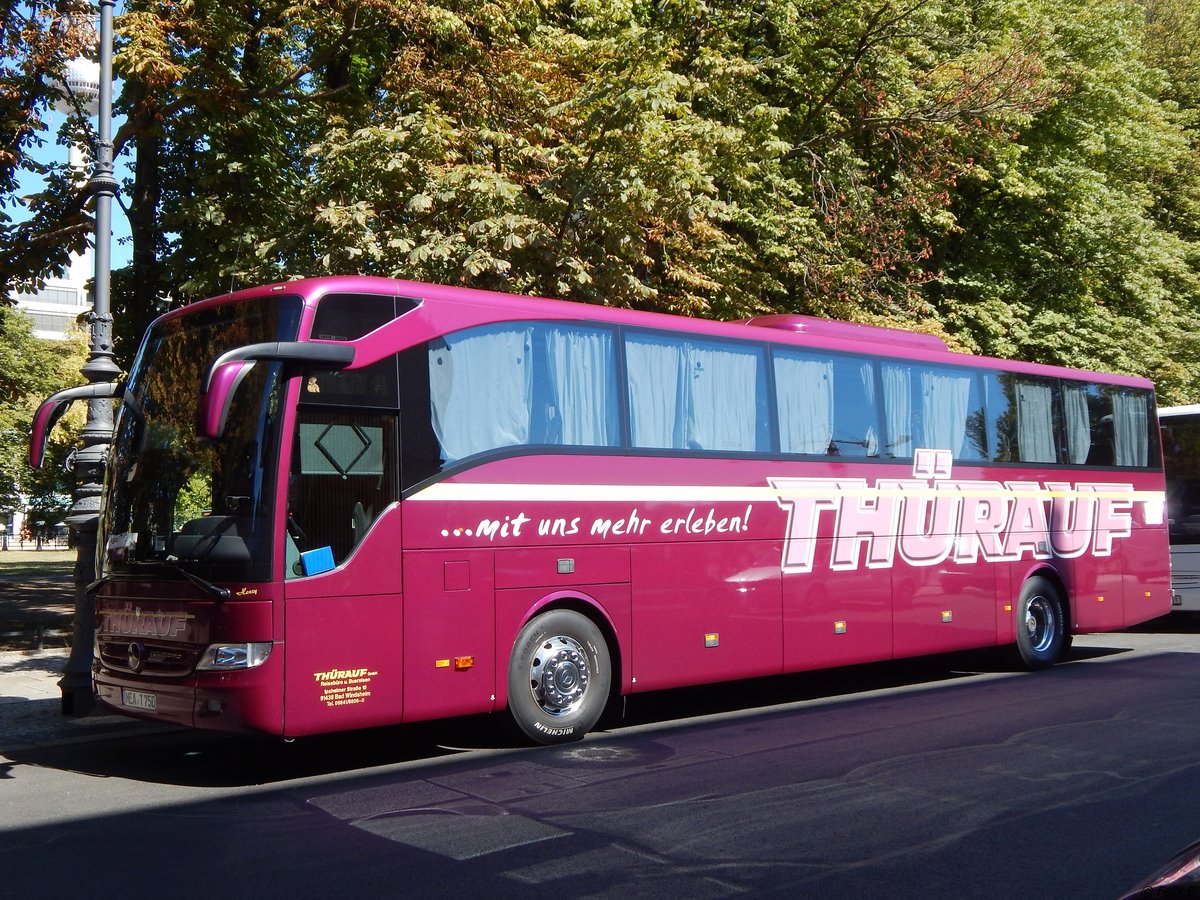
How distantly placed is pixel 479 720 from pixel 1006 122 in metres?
16.2

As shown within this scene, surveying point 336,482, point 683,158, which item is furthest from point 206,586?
point 683,158

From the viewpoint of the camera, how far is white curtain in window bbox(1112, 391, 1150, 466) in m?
15.3

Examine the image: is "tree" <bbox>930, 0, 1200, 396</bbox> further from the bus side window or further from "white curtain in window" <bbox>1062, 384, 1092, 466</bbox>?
the bus side window

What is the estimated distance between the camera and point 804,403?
11.4 meters

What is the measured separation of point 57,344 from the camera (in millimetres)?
66812

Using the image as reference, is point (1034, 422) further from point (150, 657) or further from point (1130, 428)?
point (150, 657)

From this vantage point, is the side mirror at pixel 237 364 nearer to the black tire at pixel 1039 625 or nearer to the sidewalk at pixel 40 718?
the sidewalk at pixel 40 718

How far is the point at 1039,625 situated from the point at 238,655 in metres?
10.0

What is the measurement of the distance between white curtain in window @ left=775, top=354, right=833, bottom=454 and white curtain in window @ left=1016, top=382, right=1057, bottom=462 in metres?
3.41

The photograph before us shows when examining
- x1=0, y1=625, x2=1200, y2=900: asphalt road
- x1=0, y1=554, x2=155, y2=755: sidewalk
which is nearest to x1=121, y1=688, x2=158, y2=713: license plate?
x1=0, y1=625, x2=1200, y2=900: asphalt road

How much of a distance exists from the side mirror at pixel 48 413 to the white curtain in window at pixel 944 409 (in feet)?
26.1

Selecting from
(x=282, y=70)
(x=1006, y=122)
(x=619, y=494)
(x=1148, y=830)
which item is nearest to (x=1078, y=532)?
(x=619, y=494)

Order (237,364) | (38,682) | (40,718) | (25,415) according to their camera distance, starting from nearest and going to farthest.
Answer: (237,364) < (40,718) < (38,682) < (25,415)

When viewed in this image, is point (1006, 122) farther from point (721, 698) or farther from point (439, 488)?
point (439, 488)
